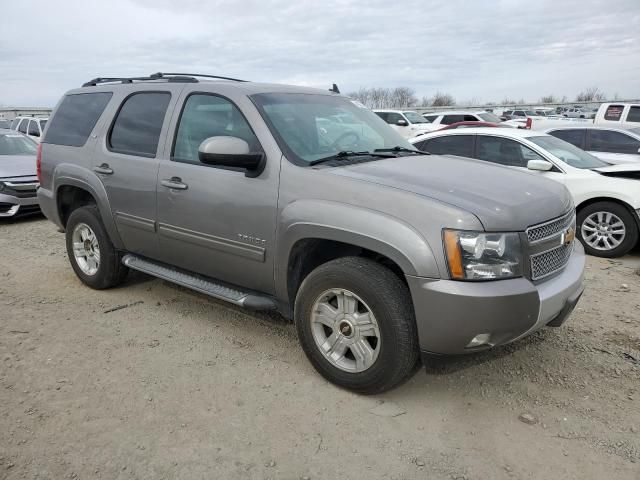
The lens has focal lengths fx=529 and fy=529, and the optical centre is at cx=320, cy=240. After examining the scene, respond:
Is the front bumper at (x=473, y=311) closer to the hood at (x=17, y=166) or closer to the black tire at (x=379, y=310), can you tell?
the black tire at (x=379, y=310)

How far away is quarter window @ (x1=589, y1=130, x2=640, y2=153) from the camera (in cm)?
973

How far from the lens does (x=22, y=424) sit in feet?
9.61

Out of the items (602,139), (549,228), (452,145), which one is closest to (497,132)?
(452,145)

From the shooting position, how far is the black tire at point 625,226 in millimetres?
6457

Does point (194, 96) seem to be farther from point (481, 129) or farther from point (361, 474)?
point (481, 129)

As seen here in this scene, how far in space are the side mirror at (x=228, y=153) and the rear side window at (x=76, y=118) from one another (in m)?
2.02

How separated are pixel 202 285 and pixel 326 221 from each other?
132 cm

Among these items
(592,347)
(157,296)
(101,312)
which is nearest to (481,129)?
(592,347)

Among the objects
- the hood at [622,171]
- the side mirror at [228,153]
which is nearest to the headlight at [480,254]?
the side mirror at [228,153]

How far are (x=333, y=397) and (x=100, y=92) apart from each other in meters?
3.57

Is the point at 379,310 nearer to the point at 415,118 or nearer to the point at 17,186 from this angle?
the point at 17,186

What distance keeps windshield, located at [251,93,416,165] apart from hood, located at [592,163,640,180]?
380cm

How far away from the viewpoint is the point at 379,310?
9.61 ft

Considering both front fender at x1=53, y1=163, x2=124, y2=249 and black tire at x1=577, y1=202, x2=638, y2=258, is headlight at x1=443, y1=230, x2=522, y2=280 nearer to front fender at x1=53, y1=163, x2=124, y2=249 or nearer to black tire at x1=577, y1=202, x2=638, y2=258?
front fender at x1=53, y1=163, x2=124, y2=249
